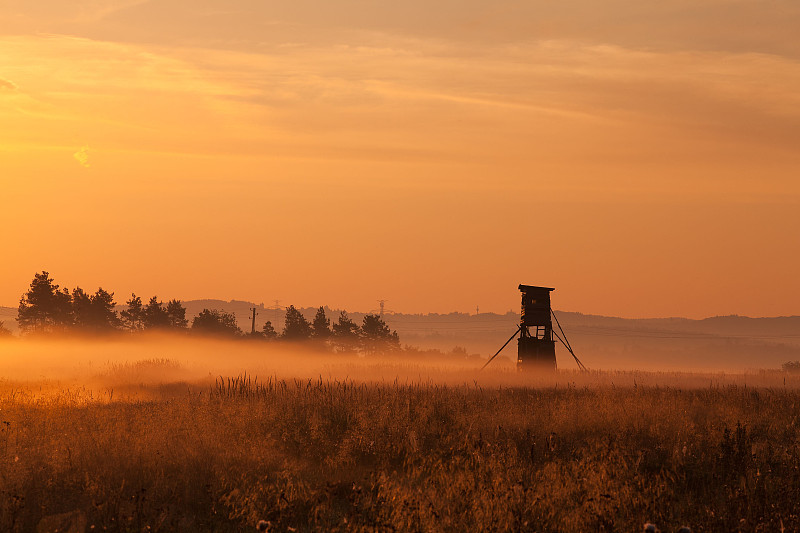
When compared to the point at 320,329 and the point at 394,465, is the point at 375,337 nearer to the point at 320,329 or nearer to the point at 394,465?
the point at 320,329

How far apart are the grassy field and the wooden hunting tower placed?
18347 mm

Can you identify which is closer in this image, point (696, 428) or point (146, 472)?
point (146, 472)

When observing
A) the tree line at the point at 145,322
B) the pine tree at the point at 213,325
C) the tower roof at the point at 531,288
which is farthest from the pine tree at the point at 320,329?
the tower roof at the point at 531,288

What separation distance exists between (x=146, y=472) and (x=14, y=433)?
14.6 ft

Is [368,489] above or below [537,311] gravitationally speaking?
below

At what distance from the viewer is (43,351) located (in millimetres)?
62500

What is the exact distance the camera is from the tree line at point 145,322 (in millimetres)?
75750

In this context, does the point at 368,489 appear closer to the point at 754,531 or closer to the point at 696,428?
the point at 754,531

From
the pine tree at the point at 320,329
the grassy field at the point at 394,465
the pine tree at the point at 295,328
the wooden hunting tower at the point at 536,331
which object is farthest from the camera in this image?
the pine tree at the point at 320,329

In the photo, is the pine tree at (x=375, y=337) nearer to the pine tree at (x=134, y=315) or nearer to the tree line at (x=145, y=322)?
the tree line at (x=145, y=322)

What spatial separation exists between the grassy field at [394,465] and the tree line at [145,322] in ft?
197

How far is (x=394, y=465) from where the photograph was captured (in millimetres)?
14000

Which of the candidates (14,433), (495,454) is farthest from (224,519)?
(14,433)

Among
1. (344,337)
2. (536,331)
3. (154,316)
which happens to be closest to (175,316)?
(154,316)
